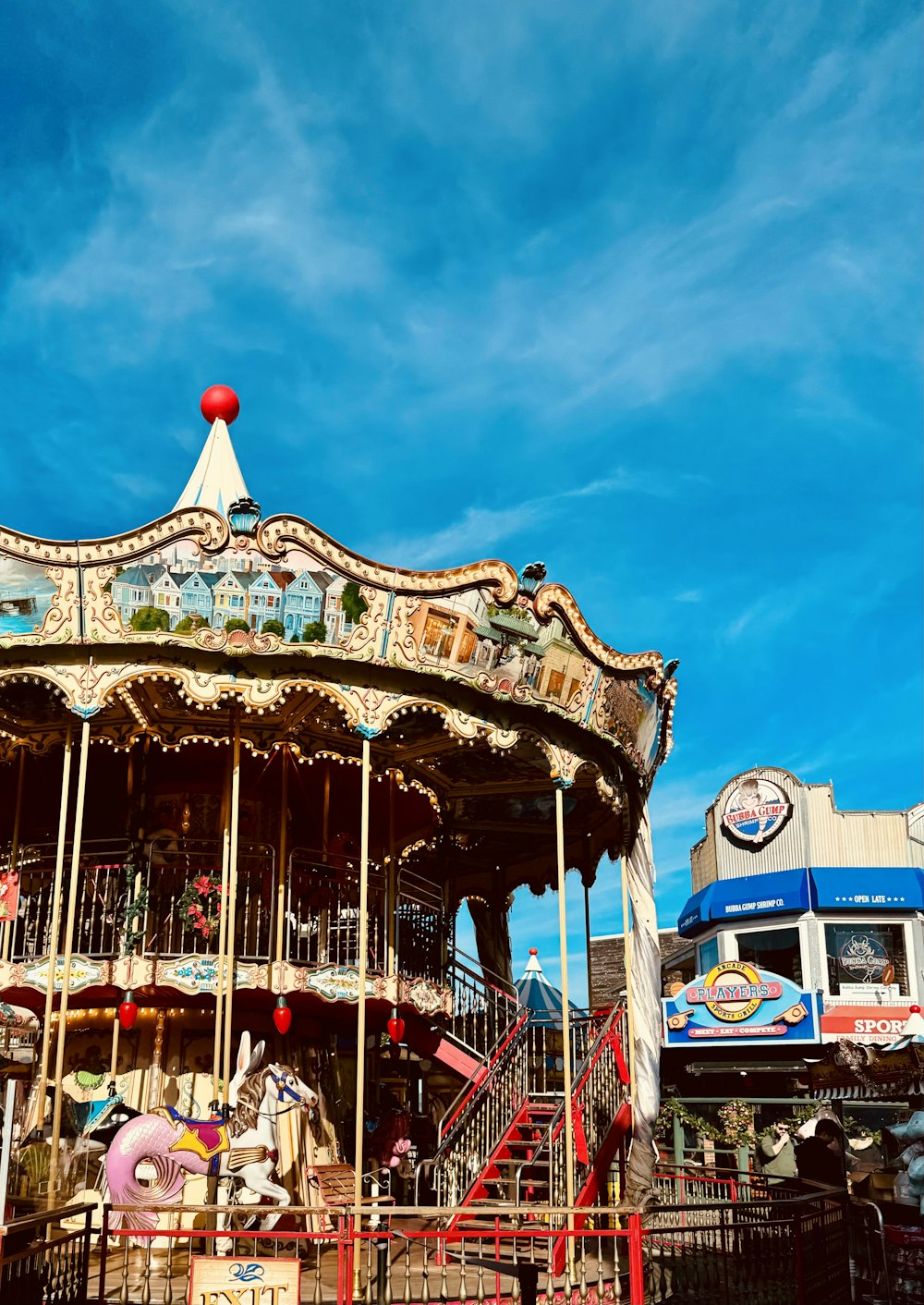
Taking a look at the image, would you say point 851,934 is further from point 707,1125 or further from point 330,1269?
point 330,1269

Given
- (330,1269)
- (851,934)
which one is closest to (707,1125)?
(851,934)

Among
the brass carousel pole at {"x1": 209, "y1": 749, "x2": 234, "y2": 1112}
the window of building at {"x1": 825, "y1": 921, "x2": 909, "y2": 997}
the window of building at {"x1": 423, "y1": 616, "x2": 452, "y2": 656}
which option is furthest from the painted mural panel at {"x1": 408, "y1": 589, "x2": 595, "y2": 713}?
the window of building at {"x1": 825, "y1": 921, "x2": 909, "y2": 997}

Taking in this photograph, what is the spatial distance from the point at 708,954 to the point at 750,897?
2.98 metres

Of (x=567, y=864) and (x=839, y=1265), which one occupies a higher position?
(x=567, y=864)

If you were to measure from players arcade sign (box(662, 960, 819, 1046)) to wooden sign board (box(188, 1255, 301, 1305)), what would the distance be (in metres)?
19.6

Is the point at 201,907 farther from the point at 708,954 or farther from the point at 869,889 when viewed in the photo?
the point at 708,954

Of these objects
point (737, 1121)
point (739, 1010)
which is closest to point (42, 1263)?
point (737, 1121)

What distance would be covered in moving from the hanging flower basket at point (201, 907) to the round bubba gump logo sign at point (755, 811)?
20.1 meters

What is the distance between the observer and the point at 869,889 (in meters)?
28.3

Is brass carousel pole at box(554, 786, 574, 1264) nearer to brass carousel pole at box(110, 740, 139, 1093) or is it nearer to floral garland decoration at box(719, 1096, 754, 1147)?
brass carousel pole at box(110, 740, 139, 1093)

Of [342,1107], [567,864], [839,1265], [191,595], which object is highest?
[191,595]

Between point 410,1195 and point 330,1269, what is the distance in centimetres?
378

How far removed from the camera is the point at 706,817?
110 ft

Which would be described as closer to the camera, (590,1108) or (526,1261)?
(526,1261)
